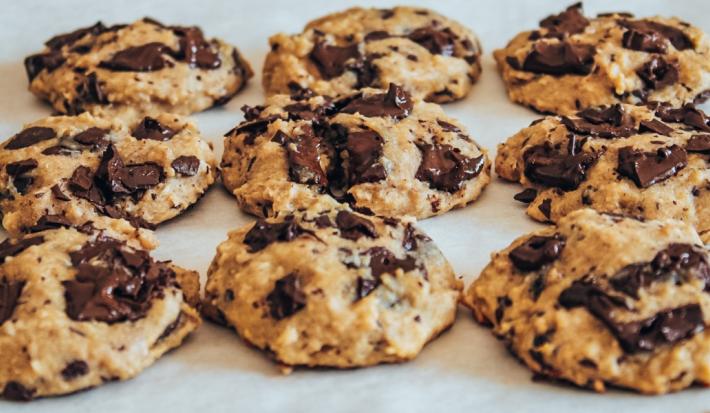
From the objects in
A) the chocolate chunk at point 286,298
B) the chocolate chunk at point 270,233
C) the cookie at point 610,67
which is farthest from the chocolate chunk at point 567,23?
the chocolate chunk at point 286,298

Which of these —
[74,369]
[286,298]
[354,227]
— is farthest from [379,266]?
[74,369]

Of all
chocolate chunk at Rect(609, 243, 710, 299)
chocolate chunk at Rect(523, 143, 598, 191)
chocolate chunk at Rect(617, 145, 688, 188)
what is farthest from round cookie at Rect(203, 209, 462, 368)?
chocolate chunk at Rect(617, 145, 688, 188)

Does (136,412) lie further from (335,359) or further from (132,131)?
(132,131)

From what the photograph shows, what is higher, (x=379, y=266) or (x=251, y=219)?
(x=379, y=266)

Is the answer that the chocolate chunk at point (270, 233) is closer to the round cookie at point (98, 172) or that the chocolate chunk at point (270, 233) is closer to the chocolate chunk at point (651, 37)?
the round cookie at point (98, 172)

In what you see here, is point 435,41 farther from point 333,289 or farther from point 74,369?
point 74,369

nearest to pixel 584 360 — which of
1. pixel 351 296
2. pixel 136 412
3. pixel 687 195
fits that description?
pixel 351 296
